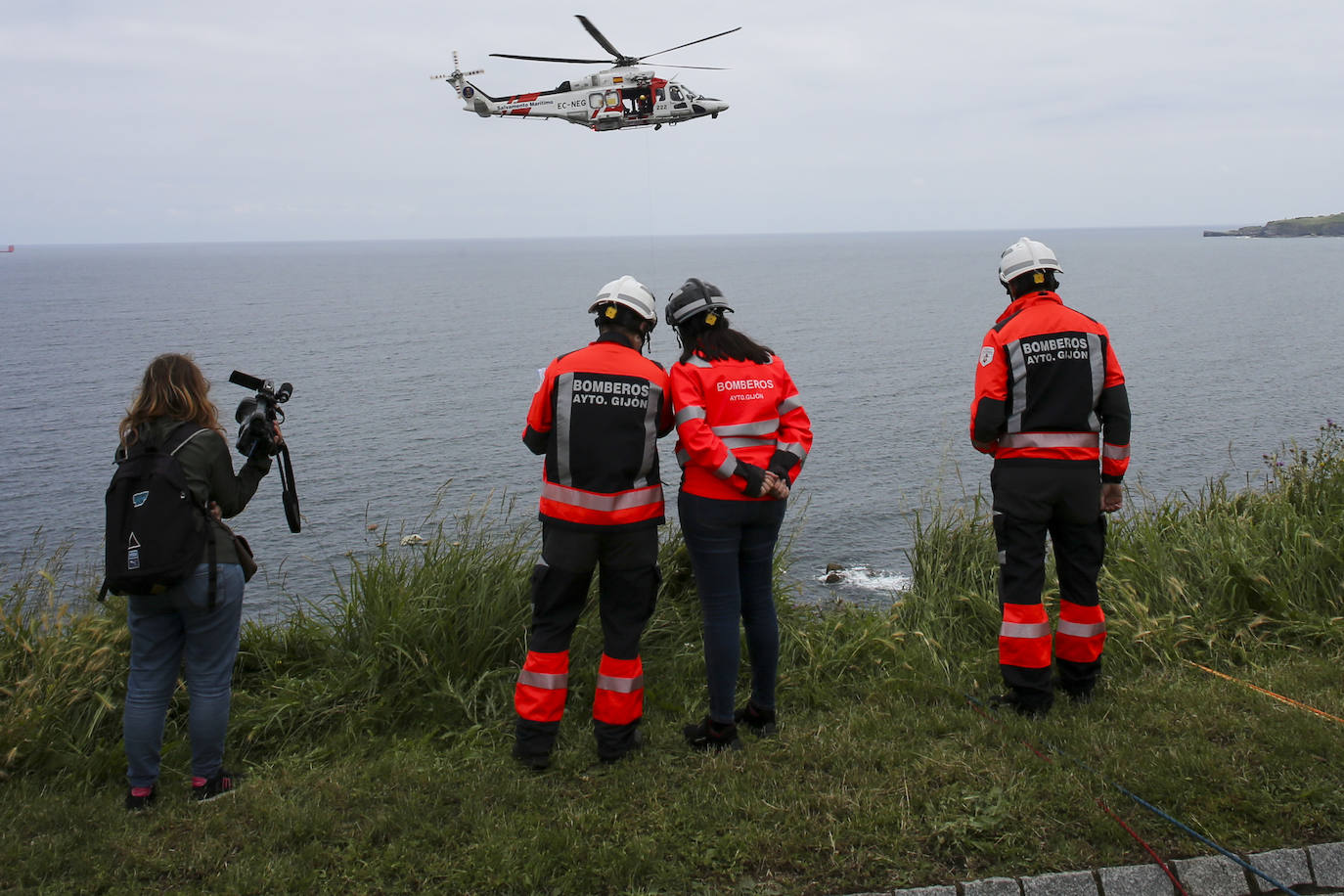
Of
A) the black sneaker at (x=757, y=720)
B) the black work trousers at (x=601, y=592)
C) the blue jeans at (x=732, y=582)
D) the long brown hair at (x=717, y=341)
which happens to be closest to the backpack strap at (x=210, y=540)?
the black work trousers at (x=601, y=592)

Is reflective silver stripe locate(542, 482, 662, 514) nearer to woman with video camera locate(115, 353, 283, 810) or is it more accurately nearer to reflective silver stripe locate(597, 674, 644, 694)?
reflective silver stripe locate(597, 674, 644, 694)

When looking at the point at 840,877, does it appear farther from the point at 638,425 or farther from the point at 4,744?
the point at 4,744

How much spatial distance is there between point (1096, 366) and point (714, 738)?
2777 millimetres

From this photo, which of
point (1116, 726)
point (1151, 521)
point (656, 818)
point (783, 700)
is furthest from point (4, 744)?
point (1151, 521)

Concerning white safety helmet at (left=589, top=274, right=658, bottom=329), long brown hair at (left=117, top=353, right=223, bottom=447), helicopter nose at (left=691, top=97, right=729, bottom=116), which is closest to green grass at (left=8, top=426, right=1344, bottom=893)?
long brown hair at (left=117, top=353, right=223, bottom=447)

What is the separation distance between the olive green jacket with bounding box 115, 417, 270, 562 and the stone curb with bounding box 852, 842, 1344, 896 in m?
3.19

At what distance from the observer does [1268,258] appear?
141 m

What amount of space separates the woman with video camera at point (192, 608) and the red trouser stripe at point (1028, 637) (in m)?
3.93

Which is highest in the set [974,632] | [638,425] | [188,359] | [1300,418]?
[188,359]

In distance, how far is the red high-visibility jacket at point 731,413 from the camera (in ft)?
16.2

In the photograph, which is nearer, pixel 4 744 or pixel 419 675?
pixel 4 744

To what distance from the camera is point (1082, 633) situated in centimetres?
555

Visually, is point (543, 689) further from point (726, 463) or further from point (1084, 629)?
point (1084, 629)

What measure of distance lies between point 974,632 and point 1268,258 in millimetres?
158900
